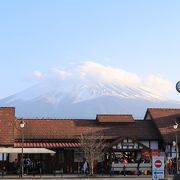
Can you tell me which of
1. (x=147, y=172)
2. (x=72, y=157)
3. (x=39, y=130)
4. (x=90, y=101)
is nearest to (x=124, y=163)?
(x=147, y=172)

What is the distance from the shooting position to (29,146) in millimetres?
47312

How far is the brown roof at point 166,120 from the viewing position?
163ft

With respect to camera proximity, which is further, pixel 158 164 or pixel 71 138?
pixel 71 138

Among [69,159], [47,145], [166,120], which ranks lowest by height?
[69,159]

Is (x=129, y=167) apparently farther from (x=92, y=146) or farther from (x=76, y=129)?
(x=76, y=129)

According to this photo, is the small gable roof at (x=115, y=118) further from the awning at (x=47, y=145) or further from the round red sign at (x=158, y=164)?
the round red sign at (x=158, y=164)

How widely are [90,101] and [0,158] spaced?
148 meters

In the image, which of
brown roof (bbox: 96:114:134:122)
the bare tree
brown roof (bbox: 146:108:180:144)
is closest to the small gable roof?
brown roof (bbox: 96:114:134:122)

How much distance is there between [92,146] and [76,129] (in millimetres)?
6082

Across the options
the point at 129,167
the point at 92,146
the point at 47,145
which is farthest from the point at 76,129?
the point at 129,167

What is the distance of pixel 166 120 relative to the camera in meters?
52.8

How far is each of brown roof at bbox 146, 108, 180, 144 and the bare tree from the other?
5.89 meters

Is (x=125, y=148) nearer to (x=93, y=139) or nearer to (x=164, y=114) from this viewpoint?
(x=93, y=139)

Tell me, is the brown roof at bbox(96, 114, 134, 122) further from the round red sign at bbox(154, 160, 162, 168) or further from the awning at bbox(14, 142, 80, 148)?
the round red sign at bbox(154, 160, 162, 168)
